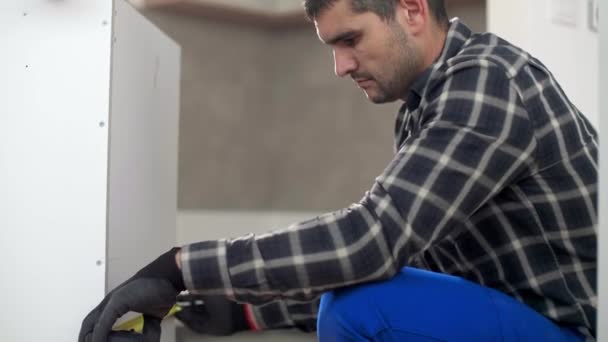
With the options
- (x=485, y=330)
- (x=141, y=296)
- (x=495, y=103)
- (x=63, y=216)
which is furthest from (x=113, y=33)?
(x=485, y=330)

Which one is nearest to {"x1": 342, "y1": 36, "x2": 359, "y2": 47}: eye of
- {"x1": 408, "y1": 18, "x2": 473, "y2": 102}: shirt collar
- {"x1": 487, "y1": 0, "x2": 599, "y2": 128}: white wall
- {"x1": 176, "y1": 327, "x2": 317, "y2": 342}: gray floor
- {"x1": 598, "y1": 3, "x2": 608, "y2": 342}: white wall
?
{"x1": 408, "y1": 18, "x2": 473, "y2": 102}: shirt collar

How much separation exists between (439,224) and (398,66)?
285 millimetres

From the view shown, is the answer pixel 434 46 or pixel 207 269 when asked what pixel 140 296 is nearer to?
pixel 207 269

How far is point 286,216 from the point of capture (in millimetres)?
3658

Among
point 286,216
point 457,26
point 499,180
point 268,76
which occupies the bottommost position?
point 286,216

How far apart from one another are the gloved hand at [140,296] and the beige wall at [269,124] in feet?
7.67

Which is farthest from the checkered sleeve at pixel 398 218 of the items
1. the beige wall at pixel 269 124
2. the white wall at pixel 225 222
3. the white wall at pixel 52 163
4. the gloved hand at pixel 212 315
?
the beige wall at pixel 269 124

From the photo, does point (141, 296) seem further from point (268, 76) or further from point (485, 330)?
point (268, 76)

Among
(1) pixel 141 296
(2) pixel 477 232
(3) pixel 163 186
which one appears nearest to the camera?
(1) pixel 141 296

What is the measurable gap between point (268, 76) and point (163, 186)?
2.26 meters

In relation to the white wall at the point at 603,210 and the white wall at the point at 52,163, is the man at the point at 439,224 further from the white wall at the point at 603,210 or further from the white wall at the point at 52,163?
the white wall at the point at 603,210

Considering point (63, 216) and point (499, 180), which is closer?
point (499, 180)

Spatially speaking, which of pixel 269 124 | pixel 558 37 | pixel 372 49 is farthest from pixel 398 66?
pixel 269 124

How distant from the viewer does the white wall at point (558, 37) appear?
203 centimetres
